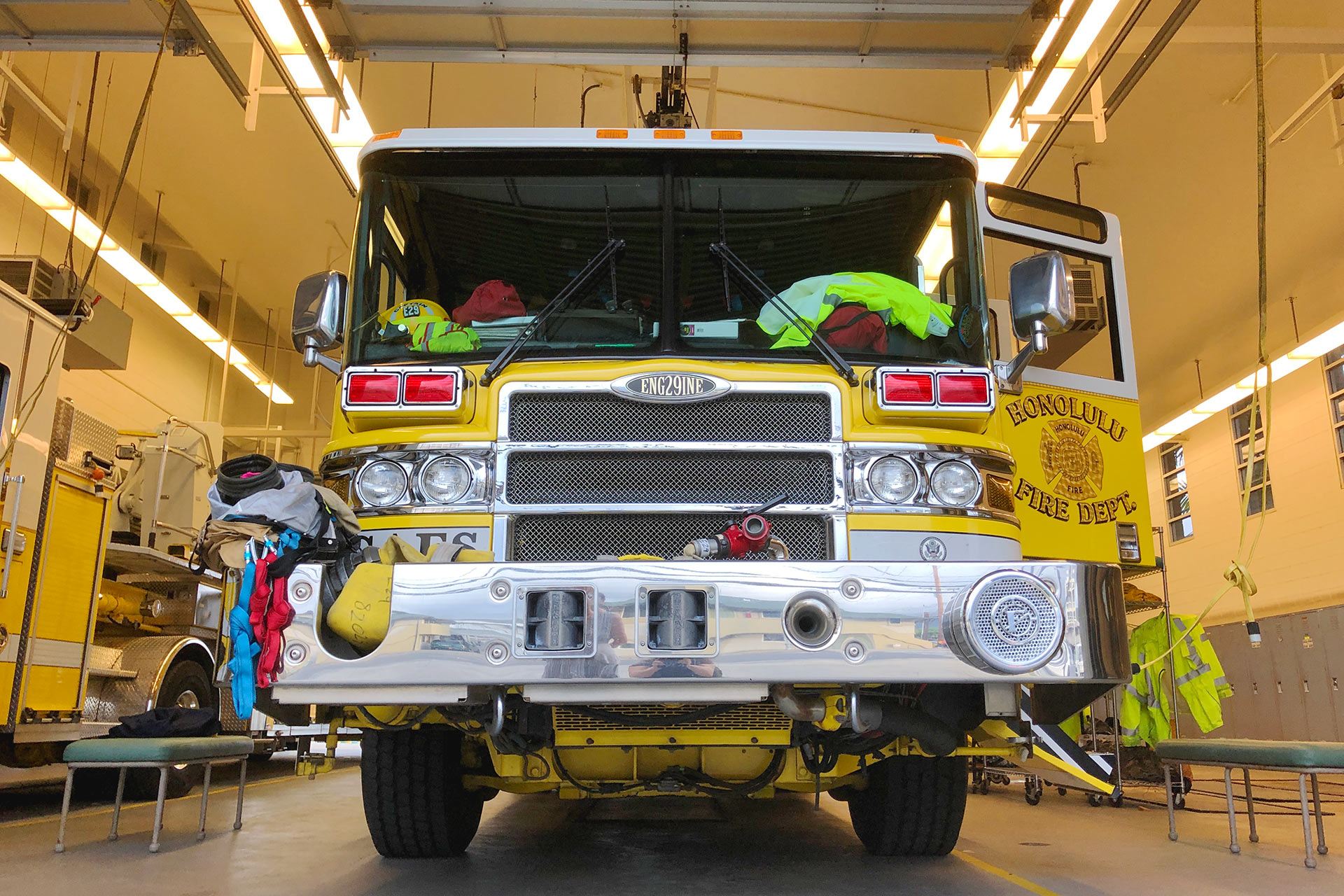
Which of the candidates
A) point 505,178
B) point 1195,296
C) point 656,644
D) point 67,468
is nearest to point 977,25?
point 505,178

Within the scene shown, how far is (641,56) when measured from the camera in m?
7.20

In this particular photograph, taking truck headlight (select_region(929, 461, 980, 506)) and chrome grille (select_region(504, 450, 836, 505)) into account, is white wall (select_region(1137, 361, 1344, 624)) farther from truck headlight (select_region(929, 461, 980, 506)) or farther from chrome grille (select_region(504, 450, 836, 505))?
chrome grille (select_region(504, 450, 836, 505))

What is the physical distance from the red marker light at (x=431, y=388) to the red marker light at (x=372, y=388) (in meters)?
0.04

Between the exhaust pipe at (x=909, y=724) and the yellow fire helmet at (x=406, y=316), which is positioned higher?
the yellow fire helmet at (x=406, y=316)

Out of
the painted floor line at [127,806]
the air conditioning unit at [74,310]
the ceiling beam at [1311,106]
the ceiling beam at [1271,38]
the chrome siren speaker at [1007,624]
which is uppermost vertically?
the ceiling beam at [1311,106]

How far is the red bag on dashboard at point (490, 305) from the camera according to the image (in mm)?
3986

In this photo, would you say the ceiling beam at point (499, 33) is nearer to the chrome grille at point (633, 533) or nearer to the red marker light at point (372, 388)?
the red marker light at point (372, 388)

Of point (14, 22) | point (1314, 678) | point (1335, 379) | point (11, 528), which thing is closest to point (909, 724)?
point (11, 528)

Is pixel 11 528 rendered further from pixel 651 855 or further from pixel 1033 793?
pixel 1033 793

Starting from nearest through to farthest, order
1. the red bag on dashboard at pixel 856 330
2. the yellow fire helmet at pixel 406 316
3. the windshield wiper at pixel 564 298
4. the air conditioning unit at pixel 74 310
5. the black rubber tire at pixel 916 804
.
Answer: the windshield wiper at pixel 564 298 → the red bag on dashboard at pixel 856 330 → the yellow fire helmet at pixel 406 316 → the black rubber tire at pixel 916 804 → the air conditioning unit at pixel 74 310

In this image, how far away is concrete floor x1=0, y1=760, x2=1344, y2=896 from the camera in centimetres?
409

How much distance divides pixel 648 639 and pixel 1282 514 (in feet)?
59.8

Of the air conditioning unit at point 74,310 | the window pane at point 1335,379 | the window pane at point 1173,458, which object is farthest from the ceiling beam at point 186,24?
the window pane at point 1173,458

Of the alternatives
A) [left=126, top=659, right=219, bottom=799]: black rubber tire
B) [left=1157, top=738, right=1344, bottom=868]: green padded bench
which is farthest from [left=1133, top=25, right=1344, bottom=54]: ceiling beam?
[left=126, top=659, right=219, bottom=799]: black rubber tire
